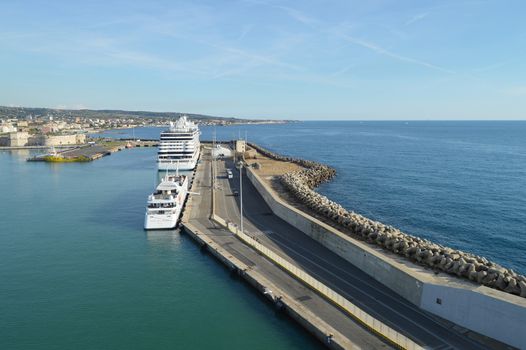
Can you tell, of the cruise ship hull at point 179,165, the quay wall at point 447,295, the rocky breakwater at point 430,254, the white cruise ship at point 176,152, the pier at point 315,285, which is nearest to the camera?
the quay wall at point 447,295

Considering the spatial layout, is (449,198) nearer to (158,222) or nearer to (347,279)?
(347,279)

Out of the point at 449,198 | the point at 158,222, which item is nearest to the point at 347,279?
the point at 158,222

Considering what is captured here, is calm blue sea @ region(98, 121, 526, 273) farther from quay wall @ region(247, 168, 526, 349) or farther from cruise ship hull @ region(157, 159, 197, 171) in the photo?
cruise ship hull @ region(157, 159, 197, 171)

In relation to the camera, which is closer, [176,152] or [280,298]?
[280,298]

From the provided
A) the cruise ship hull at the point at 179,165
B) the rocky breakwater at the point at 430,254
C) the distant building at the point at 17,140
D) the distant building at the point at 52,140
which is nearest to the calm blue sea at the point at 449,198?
the rocky breakwater at the point at 430,254

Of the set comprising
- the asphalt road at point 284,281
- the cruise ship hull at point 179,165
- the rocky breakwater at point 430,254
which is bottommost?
the asphalt road at point 284,281

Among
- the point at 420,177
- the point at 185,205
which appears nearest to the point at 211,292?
the point at 185,205

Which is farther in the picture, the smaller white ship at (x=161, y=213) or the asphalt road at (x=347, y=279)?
the smaller white ship at (x=161, y=213)

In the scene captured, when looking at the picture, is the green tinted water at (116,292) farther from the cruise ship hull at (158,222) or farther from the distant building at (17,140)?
the distant building at (17,140)
